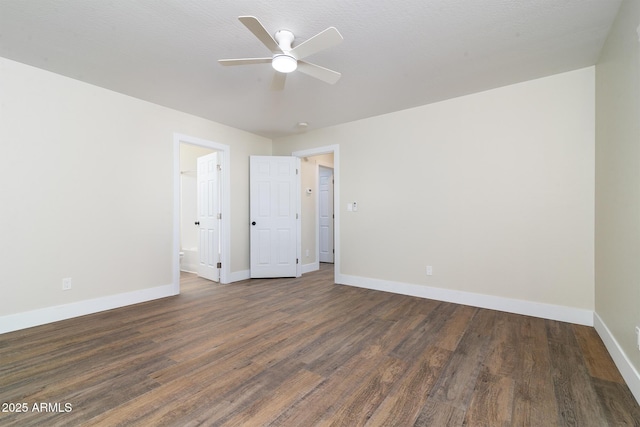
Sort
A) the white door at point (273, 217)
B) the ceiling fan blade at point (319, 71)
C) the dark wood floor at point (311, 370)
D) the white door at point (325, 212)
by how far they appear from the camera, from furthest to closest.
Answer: the white door at point (325, 212) → the white door at point (273, 217) → the ceiling fan blade at point (319, 71) → the dark wood floor at point (311, 370)

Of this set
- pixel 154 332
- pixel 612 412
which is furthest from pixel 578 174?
pixel 154 332

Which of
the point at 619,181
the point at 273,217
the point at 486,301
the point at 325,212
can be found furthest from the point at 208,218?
the point at 619,181

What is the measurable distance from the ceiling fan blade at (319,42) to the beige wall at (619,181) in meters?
1.84

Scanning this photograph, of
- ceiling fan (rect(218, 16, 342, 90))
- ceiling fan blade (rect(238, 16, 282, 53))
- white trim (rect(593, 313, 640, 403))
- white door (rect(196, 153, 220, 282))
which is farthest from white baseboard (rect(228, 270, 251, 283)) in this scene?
white trim (rect(593, 313, 640, 403))

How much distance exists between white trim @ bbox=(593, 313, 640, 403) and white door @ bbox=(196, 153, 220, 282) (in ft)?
15.3

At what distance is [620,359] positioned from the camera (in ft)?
6.49

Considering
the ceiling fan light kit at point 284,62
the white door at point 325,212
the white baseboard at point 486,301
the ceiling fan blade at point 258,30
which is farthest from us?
the white door at point 325,212

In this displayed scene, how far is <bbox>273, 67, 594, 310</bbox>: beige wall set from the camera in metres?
2.91

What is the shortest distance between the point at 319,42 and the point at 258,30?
0.41 metres

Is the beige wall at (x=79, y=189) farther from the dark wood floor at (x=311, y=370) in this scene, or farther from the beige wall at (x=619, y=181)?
the beige wall at (x=619, y=181)

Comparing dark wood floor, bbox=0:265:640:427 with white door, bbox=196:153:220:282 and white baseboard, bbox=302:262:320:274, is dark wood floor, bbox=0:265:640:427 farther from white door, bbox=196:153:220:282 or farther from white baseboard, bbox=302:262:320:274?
white baseboard, bbox=302:262:320:274

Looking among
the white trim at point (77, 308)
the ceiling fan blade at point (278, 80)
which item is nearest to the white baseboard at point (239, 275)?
the white trim at point (77, 308)

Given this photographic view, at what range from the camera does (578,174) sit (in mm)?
2885

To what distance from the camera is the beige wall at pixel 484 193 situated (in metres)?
2.91
